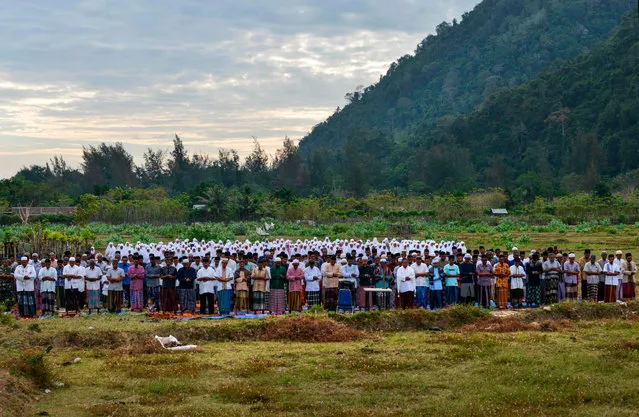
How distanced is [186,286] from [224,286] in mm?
914

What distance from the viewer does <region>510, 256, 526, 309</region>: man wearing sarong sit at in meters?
19.3

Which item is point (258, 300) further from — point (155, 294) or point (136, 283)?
point (136, 283)

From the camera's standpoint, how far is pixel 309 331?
16.0 m

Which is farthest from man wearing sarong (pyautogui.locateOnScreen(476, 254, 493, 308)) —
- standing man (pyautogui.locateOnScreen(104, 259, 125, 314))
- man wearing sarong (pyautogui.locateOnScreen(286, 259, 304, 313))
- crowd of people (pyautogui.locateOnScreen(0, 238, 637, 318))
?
standing man (pyautogui.locateOnScreen(104, 259, 125, 314))

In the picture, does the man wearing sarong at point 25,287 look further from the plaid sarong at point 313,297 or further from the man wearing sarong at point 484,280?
the man wearing sarong at point 484,280

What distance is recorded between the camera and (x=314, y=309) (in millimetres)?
18766

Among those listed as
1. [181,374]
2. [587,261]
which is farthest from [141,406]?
[587,261]

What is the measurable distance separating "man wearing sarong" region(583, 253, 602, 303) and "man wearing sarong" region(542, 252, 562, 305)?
31.9 inches

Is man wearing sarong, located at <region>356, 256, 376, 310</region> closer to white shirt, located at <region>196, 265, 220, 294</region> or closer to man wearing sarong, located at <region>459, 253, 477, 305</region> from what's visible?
man wearing sarong, located at <region>459, 253, 477, 305</region>

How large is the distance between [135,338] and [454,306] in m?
7.16

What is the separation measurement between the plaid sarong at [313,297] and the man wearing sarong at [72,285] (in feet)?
18.1

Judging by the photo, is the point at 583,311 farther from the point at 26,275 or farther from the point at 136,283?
the point at 26,275

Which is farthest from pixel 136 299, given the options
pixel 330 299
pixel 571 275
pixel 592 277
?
pixel 592 277

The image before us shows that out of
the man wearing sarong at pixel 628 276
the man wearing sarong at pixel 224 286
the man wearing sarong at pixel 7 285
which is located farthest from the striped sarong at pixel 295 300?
the man wearing sarong at pixel 628 276
